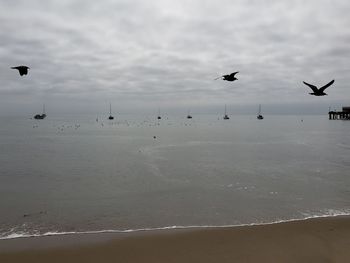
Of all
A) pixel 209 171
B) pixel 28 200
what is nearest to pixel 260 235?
pixel 28 200

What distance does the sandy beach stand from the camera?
10.0 m

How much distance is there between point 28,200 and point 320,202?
492 inches

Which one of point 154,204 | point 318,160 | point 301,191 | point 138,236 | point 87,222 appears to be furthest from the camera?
point 318,160

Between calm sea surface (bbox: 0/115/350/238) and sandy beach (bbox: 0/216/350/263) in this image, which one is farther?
calm sea surface (bbox: 0/115/350/238)

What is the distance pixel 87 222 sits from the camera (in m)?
13.5

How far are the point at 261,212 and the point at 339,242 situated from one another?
4024mm

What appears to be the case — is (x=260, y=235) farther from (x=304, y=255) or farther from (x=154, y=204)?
(x=154, y=204)

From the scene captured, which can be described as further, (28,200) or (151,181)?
(151,181)

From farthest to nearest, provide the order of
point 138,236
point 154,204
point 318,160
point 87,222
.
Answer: point 318,160 < point 154,204 < point 87,222 < point 138,236

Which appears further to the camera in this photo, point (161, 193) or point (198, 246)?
point (161, 193)

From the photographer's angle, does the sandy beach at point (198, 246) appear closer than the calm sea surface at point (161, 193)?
Yes

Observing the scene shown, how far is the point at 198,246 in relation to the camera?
10867 mm

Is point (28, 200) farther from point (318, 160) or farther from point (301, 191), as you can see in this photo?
point (318, 160)

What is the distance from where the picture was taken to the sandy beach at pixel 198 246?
1004 cm
